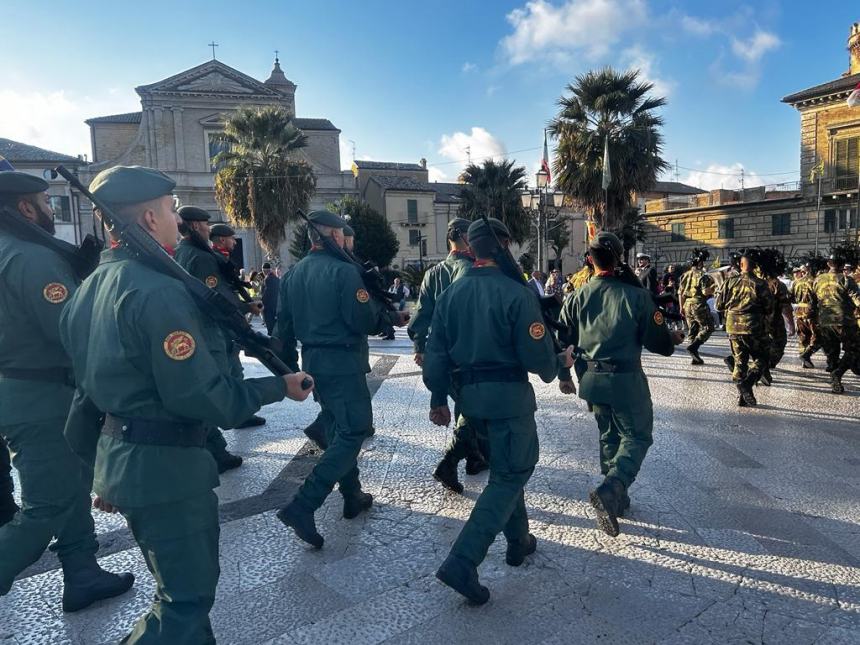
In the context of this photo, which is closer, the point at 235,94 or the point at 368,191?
the point at 235,94

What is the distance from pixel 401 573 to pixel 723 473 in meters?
2.85

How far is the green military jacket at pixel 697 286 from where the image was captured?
10.1m

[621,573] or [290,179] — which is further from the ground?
[290,179]

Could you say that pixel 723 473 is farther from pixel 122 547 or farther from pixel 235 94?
pixel 235 94

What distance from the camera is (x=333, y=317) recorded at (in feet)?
12.5

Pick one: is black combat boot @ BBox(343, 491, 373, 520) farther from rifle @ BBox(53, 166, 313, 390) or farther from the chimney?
the chimney

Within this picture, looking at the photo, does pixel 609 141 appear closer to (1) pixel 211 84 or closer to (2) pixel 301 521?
(2) pixel 301 521

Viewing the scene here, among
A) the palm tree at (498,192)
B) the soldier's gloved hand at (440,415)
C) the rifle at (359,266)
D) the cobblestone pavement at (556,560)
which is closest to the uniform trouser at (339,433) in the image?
the cobblestone pavement at (556,560)

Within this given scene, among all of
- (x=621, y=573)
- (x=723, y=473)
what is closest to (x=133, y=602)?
(x=621, y=573)

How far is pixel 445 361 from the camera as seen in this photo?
10.7 feet

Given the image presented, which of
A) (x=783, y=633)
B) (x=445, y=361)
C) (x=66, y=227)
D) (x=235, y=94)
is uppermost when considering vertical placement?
(x=235, y=94)

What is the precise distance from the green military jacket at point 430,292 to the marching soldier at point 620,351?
147cm

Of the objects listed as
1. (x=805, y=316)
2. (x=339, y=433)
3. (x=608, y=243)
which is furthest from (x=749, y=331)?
(x=339, y=433)

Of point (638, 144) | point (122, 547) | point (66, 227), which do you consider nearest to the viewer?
point (122, 547)
